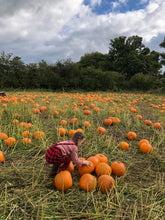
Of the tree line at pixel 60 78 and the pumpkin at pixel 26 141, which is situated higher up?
the tree line at pixel 60 78

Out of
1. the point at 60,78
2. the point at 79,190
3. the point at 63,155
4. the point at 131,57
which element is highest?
the point at 131,57

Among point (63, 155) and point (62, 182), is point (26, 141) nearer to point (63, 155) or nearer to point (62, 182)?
point (63, 155)

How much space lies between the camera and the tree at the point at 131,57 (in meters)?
29.6

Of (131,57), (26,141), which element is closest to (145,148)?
(26,141)

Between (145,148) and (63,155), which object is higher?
(63,155)

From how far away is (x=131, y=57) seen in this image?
29.8m

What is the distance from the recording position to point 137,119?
160 inches

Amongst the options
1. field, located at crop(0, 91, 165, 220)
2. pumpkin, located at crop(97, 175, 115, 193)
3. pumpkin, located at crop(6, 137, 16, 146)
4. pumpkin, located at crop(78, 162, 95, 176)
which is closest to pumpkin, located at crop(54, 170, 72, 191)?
field, located at crop(0, 91, 165, 220)

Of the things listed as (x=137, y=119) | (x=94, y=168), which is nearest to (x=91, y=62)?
(x=137, y=119)

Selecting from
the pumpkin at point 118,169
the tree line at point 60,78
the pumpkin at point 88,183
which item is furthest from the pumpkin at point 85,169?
the tree line at point 60,78

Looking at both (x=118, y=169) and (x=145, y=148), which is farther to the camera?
(x=145, y=148)

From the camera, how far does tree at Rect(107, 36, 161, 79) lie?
97.0 feet

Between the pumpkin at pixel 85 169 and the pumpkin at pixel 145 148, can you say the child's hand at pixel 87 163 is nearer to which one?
the pumpkin at pixel 85 169

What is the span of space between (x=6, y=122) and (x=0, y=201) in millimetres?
2394
